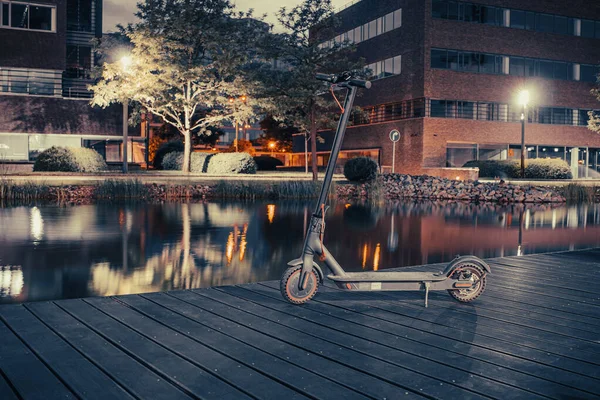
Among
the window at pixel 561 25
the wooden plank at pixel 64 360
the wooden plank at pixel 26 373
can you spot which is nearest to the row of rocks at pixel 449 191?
the wooden plank at pixel 64 360

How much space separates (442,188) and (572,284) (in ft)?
68.5

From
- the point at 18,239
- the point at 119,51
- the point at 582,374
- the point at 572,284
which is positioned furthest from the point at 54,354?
the point at 119,51

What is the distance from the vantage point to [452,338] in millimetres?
4262

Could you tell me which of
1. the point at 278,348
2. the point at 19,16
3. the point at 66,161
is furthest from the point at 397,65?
the point at 278,348

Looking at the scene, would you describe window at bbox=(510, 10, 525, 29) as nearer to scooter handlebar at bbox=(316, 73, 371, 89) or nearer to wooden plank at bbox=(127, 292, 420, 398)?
scooter handlebar at bbox=(316, 73, 371, 89)

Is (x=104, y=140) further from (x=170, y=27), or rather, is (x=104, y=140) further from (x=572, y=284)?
(x=572, y=284)

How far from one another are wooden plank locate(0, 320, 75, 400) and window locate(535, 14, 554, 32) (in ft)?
169

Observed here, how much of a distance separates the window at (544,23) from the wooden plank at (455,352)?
4969cm

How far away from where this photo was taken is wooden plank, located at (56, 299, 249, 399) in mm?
3228

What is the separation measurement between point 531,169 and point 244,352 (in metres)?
41.1

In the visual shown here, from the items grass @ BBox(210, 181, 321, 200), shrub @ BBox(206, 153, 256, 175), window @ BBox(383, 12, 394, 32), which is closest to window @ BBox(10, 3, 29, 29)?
shrub @ BBox(206, 153, 256, 175)

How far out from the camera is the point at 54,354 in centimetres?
371

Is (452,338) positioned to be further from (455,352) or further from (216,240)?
(216,240)

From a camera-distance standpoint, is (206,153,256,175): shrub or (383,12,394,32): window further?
(383,12,394,32): window
